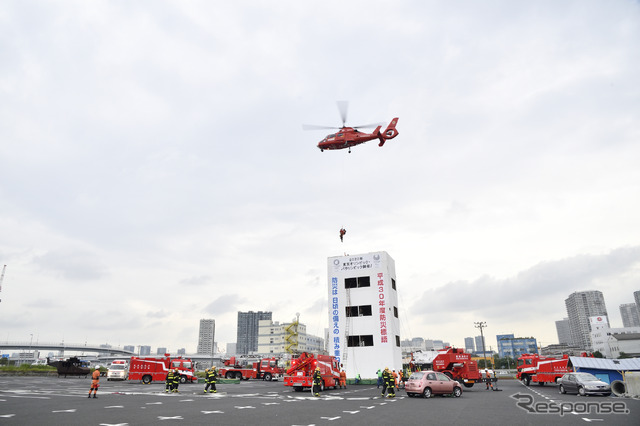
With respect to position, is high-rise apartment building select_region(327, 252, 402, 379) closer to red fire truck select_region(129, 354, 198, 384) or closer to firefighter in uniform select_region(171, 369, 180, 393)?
red fire truck select_region(129, 354, 198, 384)

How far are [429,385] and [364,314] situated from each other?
2374 centimetres

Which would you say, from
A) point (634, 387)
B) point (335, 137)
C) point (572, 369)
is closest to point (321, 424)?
point (634, 387)

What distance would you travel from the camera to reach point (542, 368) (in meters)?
34.7

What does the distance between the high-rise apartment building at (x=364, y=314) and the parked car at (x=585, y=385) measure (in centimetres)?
2049

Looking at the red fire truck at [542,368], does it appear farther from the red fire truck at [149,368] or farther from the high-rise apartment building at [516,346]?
the high-rise apartment building at [516,346]

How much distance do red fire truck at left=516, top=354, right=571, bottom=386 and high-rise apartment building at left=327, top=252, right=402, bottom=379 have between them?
1275cm

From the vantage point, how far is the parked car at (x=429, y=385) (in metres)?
23.4

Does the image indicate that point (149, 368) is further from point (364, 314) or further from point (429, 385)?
point (429, 385)

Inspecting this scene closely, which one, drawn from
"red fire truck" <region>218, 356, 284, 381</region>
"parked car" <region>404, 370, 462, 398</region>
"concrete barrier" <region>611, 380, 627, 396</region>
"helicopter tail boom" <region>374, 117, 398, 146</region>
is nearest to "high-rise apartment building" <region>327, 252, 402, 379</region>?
"red fire truck" <region>218, 356, 284, 381</region>

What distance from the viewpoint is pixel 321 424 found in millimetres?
12195

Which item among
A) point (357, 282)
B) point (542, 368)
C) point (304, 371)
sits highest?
point (357, 282)

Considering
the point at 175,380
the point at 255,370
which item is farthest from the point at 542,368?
the point at 255,370

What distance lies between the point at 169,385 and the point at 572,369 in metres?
29.9

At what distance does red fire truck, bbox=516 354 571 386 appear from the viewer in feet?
108
